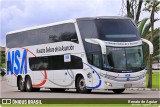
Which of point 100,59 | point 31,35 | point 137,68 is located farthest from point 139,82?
point 31,35

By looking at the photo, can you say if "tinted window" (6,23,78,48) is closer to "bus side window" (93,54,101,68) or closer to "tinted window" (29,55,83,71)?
"tinted window" (29,55,83,71)

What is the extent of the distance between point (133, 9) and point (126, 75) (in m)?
13.9

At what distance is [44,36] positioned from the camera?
96.0ft

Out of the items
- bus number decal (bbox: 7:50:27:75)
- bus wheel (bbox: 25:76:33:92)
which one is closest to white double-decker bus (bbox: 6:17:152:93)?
bus wheel (bbox: 25:76:33:92)

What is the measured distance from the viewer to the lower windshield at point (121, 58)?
2506 cm

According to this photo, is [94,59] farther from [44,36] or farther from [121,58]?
[44,36]

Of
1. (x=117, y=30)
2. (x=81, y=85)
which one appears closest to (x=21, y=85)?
(x=81, y=85)

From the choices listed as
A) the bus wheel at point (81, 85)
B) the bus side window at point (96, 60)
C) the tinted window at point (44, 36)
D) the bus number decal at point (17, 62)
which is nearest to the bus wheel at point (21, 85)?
the bus number decal at point (17, 62)

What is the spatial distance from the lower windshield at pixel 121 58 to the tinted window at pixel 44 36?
2124mm

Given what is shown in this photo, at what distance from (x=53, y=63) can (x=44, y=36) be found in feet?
5.60

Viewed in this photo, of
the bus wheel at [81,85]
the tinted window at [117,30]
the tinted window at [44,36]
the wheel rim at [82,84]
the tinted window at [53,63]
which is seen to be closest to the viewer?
the tinted window at [117,30]

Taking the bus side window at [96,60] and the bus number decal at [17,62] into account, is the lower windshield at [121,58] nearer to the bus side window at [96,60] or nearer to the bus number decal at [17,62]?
the bus side window at [96,60]

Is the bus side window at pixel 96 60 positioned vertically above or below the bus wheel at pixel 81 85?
above

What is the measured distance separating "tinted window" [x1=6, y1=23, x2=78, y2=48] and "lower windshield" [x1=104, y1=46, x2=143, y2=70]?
2124 millimetres
